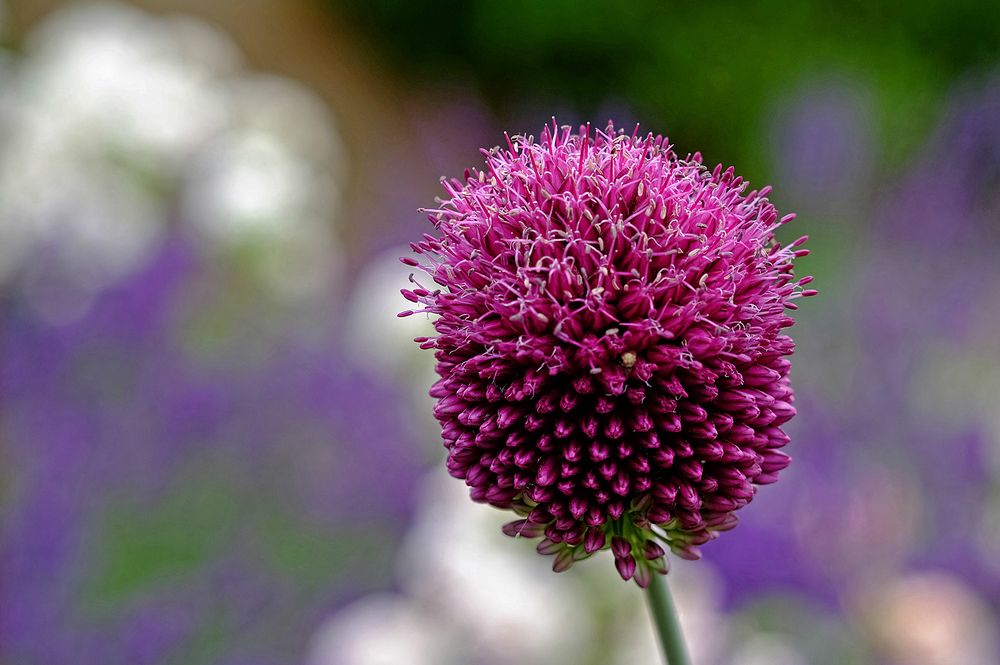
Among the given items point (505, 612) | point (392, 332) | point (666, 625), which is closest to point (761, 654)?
point (505, 612)

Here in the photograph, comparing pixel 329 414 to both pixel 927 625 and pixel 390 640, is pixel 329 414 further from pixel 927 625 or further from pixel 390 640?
pixel 927 625

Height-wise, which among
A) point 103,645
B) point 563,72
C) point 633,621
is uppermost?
point 563,72

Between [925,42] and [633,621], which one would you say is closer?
[633,621]

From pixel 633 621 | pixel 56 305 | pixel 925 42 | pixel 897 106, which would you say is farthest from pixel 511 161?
pixel 925 42

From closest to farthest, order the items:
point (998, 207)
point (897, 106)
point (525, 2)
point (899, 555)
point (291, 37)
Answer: point (899, 555) → point (998, 207) → point (897, 106) → point (525, 2) → point (291, 37)

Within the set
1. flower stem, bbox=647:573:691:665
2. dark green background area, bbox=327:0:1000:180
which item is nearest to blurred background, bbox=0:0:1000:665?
dark green background area, bbox=327:0:1000:180

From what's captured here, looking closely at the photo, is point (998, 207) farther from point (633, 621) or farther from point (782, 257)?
point (782, 257)

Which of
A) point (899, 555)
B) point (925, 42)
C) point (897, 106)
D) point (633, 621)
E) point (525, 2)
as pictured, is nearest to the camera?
point (633, 621)
